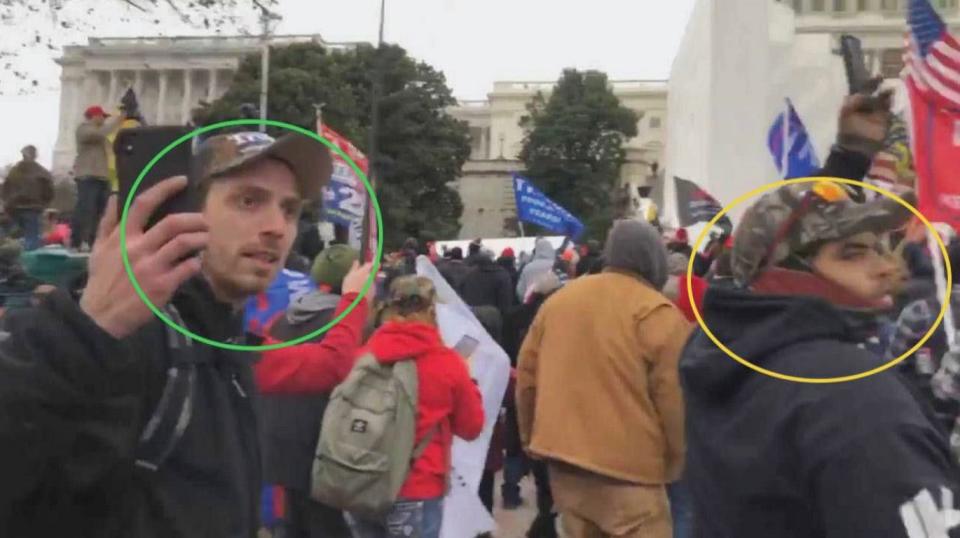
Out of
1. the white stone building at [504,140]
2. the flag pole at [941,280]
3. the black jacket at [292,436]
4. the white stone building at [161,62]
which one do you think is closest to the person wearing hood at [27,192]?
the white stone building at [161,62]

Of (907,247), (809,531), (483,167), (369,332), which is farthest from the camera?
(483,167)

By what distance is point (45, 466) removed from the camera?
170 centimetres

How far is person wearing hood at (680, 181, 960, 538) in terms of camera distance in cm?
196

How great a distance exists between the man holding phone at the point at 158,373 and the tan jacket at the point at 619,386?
9.50 ft

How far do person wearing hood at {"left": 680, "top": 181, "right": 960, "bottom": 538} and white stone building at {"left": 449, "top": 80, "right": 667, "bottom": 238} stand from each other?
69186 mm

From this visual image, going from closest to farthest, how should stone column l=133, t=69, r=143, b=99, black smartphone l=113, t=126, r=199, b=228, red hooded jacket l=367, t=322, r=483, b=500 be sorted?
black smartphone l=113, t=126, r=199, b=228, red hooded jacket l=367, t=322, r=483, b=500, stone column l=133, t=69, r=143, b=99

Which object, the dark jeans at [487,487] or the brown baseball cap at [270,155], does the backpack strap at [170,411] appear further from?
the dark jeans at [487,487]

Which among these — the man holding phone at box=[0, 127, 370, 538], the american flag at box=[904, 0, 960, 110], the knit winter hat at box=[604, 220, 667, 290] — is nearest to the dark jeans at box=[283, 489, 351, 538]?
the knit winter hat at box=[604, 220, 667, 290]

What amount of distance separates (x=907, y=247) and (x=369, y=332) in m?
3.06

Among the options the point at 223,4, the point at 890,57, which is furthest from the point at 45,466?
the point at 890,57

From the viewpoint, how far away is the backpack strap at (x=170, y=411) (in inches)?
77.9

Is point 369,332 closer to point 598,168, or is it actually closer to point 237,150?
point 237,150

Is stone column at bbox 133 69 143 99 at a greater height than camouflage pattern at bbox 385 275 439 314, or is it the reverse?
stone column at bbox 133 69 143 99

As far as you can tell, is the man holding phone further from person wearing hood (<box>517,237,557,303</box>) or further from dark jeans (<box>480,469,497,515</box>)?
person wearing hood (<box>517,237,557,303</box>)
